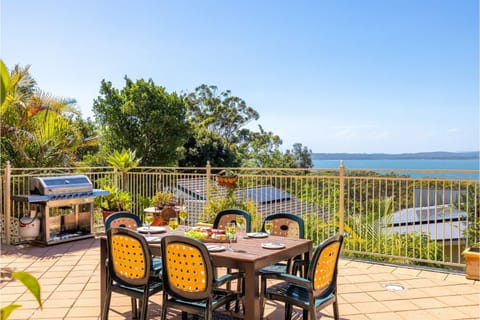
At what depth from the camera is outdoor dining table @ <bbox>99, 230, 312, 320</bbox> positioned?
2.90 meters

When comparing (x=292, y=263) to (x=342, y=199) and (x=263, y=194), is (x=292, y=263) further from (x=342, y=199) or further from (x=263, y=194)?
(x=263, y=194)

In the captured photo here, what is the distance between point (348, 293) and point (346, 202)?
82.2 inches

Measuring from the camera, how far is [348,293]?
4293 millimetres

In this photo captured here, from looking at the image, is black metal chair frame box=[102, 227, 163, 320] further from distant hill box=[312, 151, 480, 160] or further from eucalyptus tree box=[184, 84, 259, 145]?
distant hill box=[312, 151, 480, 160]

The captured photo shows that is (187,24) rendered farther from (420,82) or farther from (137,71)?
(420,82)

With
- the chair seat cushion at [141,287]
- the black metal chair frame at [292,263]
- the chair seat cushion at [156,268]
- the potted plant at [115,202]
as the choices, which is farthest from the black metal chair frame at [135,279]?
the potted plant at [115,202]

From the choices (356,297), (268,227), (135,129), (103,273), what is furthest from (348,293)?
(135,129)

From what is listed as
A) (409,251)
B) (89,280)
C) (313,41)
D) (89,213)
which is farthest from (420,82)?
(89,280)

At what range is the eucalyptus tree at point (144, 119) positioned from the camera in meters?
16.4

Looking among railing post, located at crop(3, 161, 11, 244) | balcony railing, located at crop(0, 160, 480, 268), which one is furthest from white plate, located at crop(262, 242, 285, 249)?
railing post, located at crop(3, 161, 11, 244)

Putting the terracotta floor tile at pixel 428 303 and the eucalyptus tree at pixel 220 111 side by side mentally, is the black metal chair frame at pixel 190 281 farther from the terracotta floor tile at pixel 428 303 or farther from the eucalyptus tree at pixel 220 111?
the eucalyptus tree at pixel 220 111

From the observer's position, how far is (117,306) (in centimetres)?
389

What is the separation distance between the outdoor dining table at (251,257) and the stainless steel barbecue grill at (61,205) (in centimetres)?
340

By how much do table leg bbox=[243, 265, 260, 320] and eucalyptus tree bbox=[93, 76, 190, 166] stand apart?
13.9 meters
